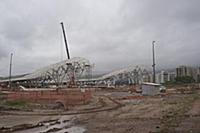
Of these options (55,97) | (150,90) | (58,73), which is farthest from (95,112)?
(58,73)

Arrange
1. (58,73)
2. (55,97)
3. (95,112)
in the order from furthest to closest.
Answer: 1. (58,73)
2. (55,97)
3. (95,112)

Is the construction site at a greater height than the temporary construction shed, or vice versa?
the temporary construction shed

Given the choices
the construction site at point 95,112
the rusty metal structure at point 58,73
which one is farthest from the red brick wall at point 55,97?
the rusty metal structure at point 58,73

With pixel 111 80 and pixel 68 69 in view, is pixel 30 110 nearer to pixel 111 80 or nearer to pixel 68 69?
pixel 68 69

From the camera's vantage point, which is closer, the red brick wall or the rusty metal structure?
the red brick wall

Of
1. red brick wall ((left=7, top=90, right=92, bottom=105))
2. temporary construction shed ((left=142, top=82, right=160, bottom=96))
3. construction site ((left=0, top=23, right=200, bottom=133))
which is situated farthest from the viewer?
temporary construction shed ((left=142, top=82, right=160, bottom=96))

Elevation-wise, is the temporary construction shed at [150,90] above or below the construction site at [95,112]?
above

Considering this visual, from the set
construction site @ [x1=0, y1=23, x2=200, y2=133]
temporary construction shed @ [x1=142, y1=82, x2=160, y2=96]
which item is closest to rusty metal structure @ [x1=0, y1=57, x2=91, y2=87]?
construction site @ [x1=0, y1=23, x2=200, y2=133]

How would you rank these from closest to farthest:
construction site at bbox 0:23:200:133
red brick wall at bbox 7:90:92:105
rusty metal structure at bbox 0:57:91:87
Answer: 1. construction site at bbox 0:23:200:133
2. red brick wall at bbox 7:90:92:105
3. rusty metal structure at bbox 0:57:91:87

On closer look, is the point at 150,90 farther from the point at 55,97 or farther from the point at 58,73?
the point at 58,73

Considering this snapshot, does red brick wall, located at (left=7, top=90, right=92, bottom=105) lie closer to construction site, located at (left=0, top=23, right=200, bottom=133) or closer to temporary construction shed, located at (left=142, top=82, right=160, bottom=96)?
construction site, located at (left=0, top=23, right=200, bottom=133)

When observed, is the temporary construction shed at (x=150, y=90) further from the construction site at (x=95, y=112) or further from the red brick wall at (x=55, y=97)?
the red brick wall at (x=55, y=97)

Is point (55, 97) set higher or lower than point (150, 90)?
lower

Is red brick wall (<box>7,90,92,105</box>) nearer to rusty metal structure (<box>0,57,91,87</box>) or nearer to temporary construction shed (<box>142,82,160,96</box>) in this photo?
temporary construction shed (<box>142,82,160,96</box>)
